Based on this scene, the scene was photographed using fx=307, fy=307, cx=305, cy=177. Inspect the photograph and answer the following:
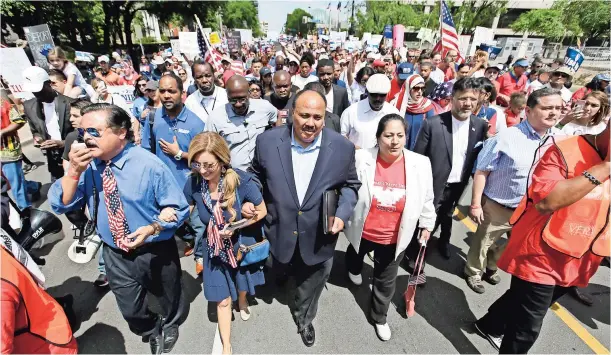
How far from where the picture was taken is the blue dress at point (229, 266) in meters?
2.26

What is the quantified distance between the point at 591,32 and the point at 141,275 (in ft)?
151

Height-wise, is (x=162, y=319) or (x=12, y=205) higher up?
(x=12, y=205)

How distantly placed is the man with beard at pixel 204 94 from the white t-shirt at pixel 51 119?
1.72 metres

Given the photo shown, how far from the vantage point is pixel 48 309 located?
148 centimetres

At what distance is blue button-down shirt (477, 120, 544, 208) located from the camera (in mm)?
2727

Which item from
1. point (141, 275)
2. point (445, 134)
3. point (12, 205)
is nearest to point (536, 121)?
point (445, 134)

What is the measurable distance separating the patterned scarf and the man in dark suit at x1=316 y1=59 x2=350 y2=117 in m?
3.15

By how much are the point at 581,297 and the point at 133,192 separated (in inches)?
174

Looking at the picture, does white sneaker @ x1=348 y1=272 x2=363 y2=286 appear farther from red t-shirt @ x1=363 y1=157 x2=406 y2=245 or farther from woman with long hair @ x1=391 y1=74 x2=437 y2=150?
woman with long hair @ x1=391 y1=74 x2=437 y2=150

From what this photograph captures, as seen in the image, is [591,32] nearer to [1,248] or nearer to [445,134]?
[445,134]

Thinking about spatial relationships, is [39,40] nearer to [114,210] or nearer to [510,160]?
[114,210]

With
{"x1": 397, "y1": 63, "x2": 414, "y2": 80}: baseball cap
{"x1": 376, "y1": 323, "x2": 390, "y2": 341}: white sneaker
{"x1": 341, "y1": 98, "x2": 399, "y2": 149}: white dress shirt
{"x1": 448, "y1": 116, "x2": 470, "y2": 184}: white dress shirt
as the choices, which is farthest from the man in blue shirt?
{"x1": 397, "y1": 63, "x2": 414, "y2": 80}: baseball cap

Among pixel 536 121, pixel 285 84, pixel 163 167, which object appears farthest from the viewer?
pixel 285 84

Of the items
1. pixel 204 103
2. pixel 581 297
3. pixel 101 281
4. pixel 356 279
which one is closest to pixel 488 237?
pixel 581 297
